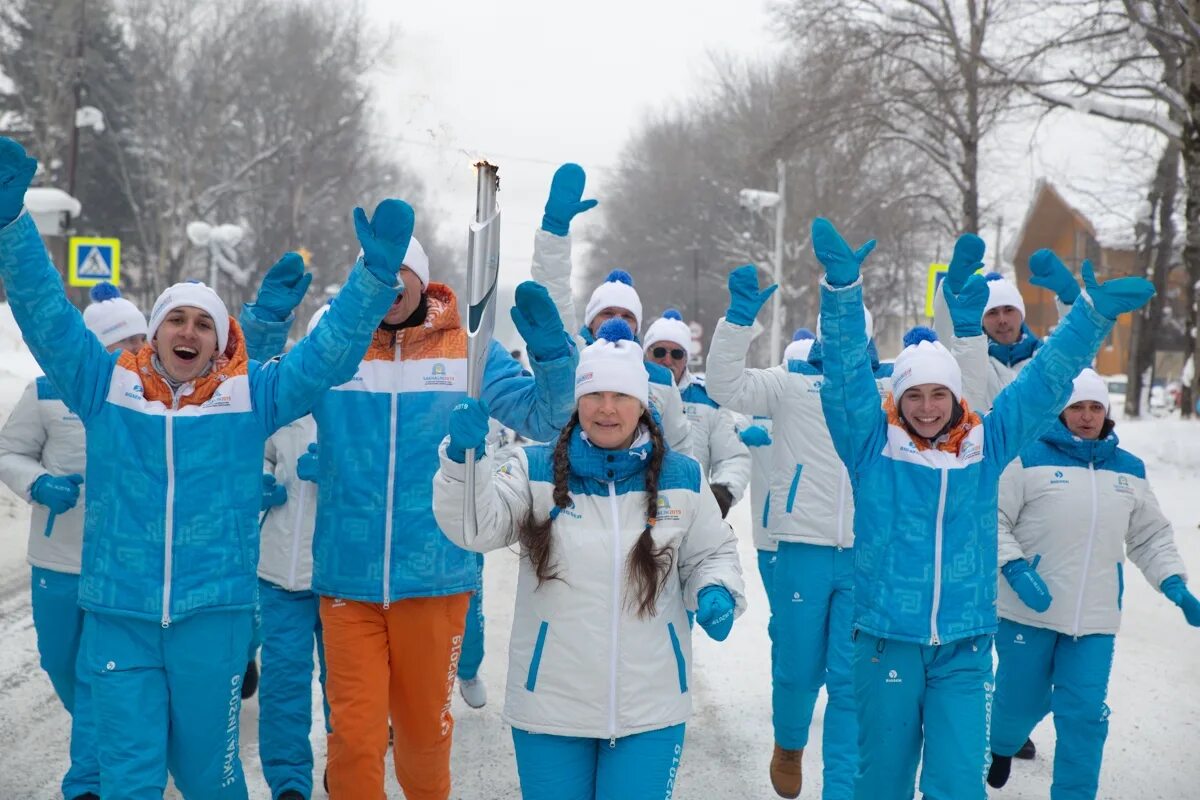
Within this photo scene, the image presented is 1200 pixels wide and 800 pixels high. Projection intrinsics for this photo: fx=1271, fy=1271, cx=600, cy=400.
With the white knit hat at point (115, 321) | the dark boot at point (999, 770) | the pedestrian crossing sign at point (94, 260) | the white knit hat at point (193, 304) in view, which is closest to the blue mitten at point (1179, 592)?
the dark boot at point (999, 770)

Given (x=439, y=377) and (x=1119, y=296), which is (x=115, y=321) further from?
(x=1119, y=296)

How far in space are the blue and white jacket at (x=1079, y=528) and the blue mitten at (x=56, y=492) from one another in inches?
152

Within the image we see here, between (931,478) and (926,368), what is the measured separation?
37 centimetres

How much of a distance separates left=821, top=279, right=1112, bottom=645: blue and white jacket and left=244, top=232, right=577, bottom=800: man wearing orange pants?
113cm

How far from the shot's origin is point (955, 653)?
4.25 metres

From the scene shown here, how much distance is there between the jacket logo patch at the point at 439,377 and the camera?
14.5 feet

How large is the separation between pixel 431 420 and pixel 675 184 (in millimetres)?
46922

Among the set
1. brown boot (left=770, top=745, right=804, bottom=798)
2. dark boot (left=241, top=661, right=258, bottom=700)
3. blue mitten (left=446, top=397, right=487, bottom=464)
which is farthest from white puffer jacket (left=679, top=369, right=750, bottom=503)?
blue mitten (left=446, top=397, right=487, bottom=464)

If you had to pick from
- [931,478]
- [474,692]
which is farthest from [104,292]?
[931,478]

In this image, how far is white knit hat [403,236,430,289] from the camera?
4.48 metres

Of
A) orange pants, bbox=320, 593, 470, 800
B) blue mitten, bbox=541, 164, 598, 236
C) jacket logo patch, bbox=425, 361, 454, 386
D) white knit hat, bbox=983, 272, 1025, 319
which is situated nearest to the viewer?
orange pants, bbox=320, 593, 470, 800

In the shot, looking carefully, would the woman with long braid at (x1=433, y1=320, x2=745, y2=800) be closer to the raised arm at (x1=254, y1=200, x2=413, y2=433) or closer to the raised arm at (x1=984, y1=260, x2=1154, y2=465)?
the raised arm at (x1=254, y1=200, x2=413, y2=433)

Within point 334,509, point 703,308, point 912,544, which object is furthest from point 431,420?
point 703,308

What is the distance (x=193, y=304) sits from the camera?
13.4ft
